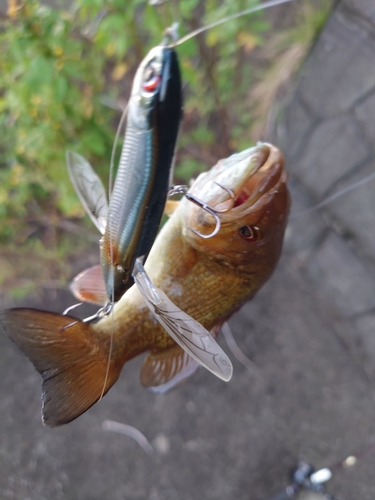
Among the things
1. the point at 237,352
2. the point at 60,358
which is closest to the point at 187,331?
the point at 60,358

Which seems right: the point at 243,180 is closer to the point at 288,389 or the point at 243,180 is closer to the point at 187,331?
the point at 187,331

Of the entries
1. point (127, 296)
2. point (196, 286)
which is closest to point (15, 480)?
point (127, 296)

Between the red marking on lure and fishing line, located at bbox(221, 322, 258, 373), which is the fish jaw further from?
fishing line, located at bbox(221, 322, 258, 373)

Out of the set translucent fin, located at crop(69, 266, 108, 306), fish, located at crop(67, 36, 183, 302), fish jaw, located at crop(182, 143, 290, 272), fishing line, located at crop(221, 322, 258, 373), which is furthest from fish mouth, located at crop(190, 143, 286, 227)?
fishing line, located at crop(221, 322, 258, 373)

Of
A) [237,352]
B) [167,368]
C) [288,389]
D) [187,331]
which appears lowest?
[288,389]

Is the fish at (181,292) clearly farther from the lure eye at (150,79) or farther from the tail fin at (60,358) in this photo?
the lure eye at (150,79)

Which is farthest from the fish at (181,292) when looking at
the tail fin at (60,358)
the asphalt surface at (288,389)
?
the asphalt surface at (288,389)
